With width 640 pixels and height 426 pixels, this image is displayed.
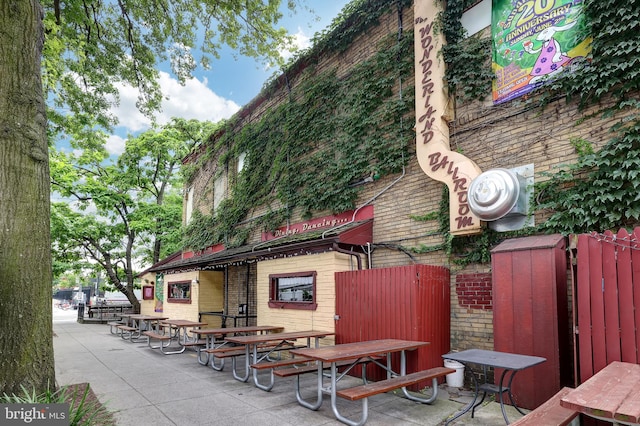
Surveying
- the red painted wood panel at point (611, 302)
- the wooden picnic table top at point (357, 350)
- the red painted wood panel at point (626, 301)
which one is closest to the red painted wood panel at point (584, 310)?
the red painted wood panel at point (611, 302)

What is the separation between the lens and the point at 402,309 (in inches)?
249

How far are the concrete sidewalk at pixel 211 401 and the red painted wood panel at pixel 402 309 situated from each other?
731 millimetres

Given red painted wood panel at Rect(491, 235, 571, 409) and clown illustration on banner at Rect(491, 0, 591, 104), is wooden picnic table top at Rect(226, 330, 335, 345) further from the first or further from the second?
clown illustration on banner at Rect(491, 0, 591, 104)

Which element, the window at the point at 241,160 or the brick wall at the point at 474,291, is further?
the window at the point at 241,160

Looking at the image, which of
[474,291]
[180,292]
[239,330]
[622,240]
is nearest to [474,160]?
[474,291]

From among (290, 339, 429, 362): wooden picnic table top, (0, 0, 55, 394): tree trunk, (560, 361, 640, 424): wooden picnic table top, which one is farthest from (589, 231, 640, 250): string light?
(0, 0, 55, 394): tree trunk

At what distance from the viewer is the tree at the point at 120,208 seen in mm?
19641

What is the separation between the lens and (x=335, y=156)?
32.5ft

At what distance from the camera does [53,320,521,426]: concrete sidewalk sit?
480cm

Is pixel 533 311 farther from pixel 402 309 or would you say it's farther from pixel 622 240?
pixel 402 309

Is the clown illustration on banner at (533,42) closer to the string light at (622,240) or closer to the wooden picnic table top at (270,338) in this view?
the string light at (622,240)

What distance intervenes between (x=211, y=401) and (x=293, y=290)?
3.81m

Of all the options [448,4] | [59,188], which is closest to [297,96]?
[448,4]

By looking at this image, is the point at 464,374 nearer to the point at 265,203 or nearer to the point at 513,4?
the point at 513,4
